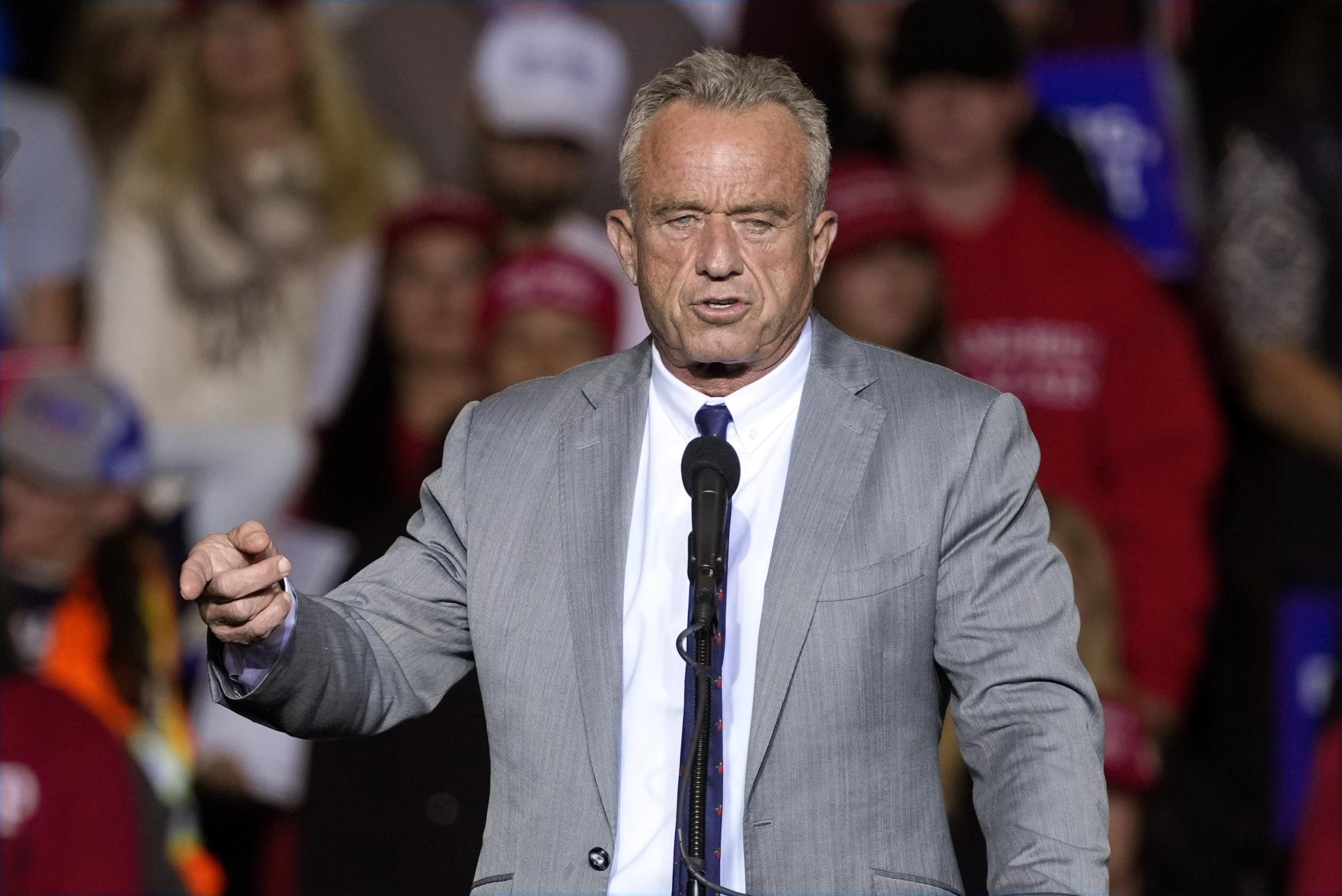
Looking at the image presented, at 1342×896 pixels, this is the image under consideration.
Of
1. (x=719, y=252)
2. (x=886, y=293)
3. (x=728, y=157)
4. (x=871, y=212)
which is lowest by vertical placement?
(x=719, y=252)

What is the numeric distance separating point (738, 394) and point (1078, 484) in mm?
2809

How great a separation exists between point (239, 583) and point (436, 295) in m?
3.35

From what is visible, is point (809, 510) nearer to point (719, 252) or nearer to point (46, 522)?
point (719, 252)

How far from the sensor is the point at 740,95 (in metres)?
2.12

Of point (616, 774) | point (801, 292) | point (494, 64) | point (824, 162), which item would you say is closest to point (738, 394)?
point (801, 292)

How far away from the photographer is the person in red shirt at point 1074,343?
15.9 ft

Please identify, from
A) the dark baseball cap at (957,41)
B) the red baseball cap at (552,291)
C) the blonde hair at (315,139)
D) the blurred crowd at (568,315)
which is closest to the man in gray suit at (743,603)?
the blurred crowd at (568,315)

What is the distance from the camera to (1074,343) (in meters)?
4.94

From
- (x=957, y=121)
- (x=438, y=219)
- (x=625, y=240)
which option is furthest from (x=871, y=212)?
(x=625, y=240)

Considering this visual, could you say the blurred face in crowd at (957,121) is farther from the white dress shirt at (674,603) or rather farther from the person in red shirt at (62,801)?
the white dress shirt at (674,603)

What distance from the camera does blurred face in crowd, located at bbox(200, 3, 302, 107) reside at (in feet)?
A: 18.5

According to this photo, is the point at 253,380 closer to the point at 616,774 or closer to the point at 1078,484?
the point at 1078,484

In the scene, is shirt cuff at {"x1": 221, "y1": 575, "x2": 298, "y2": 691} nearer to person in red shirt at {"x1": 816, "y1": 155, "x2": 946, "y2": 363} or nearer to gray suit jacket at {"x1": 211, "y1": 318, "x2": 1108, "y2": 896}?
gray suit jacket at {"x1": 211, "y1": 318, "x2": 1108, "y2": 896}

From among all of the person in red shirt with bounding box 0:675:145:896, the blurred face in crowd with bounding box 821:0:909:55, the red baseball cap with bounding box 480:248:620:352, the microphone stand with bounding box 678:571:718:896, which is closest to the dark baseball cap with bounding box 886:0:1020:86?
the blurred face in crowd with bounding box 821:0:909:55
